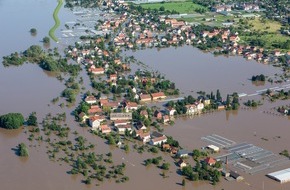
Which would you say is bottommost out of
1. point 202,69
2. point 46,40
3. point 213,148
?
point 213,148

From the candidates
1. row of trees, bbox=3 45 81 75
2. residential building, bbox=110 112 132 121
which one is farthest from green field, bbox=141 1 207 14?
residential building, bbox=110 112 132 121

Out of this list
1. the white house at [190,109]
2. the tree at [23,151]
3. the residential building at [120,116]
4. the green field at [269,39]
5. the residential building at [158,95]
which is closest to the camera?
the tree at [23,151]

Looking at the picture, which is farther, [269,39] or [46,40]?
[269,39]

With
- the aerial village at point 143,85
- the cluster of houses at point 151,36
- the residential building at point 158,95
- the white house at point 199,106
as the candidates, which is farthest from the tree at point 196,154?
the cluster of houses at point 151,36

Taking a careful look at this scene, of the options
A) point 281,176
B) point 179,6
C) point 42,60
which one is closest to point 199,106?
point 281,176

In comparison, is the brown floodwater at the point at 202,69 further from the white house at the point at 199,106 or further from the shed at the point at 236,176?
the shed at the point at 236,176

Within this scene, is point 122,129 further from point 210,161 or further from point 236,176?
point 236,176
